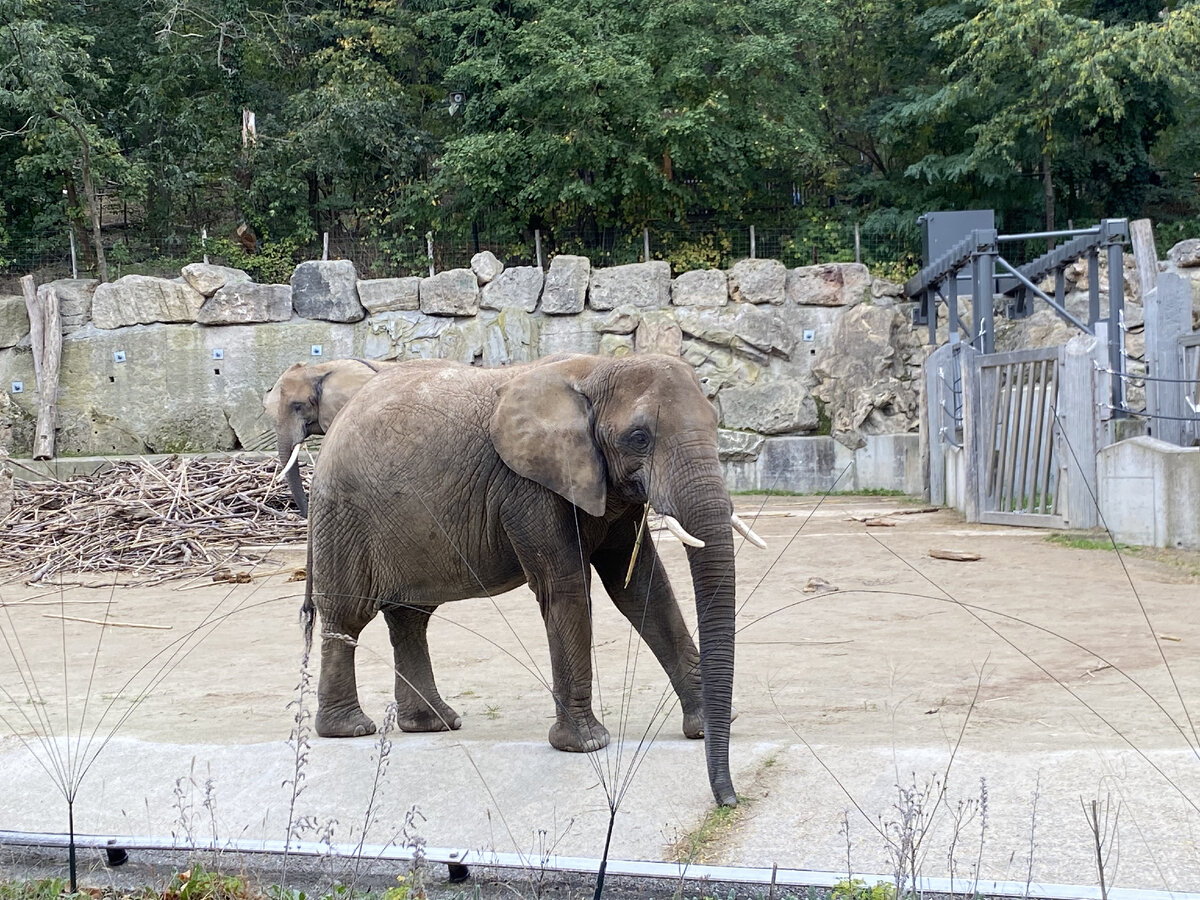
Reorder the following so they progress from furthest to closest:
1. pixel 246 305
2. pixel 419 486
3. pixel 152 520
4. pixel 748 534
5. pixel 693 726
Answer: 1. pixel 246 305
2. pixel 152 520
3. pixel 419 486
4. pixel 693 726
5. pixel 748 534

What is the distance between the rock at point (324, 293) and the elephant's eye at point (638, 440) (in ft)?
50.8

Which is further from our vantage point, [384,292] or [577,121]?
[577,121]

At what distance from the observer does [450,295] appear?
18.8 metres

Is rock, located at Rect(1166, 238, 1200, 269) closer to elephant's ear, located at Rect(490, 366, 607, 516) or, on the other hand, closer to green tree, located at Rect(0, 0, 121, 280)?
elephant's ear, located at Rect(490, 366, 607, 516)

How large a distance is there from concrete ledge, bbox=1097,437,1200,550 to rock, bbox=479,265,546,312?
10551 millimetres

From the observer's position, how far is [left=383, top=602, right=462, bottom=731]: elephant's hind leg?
16.1 feet

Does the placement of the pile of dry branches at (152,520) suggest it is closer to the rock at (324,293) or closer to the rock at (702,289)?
the rock at (324,293)

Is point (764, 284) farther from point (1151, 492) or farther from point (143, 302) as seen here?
point (1151, 492)

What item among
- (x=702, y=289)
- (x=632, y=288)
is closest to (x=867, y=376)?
(x=702, y=289)

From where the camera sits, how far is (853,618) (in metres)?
7.30

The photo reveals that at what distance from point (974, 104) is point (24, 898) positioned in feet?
73.0

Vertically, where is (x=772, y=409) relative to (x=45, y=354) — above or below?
below

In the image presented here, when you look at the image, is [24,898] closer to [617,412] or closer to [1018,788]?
[617,412]

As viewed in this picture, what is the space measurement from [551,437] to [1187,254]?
1742cm
